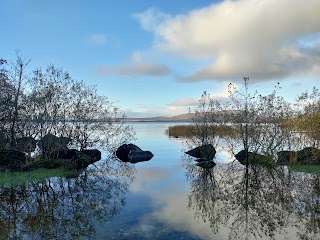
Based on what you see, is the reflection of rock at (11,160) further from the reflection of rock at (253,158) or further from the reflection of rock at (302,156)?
the reflection of rock at (302,156)

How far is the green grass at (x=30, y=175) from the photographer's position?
15383 mm

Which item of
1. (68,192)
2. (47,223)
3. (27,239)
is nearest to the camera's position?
(27,239)

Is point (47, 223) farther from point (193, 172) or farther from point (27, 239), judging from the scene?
point (193, 172)

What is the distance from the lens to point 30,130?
70.3 ft

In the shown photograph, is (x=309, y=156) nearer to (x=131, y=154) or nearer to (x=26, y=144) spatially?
(x=131, y=154)

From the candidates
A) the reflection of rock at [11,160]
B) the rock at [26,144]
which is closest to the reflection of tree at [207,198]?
the reflection of rock at [11,160]

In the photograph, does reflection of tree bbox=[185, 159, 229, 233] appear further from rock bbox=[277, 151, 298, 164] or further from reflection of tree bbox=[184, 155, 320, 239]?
rock bbox=[277, 151, 298, 164]

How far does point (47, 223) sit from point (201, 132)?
67.1 feet

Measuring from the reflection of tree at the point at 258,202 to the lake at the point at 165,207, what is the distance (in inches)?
1.1

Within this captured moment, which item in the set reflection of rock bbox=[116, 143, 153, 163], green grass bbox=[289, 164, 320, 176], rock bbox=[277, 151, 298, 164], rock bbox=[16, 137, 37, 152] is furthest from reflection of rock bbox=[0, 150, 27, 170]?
rock bbox=[277, 151, 298, 164]

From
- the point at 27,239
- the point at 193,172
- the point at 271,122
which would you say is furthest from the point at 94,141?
the point at 27,239

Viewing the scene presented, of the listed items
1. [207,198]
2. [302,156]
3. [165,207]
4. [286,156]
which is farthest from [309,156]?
[165,207]

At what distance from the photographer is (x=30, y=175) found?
16969mm

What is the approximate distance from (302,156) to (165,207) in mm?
13777
